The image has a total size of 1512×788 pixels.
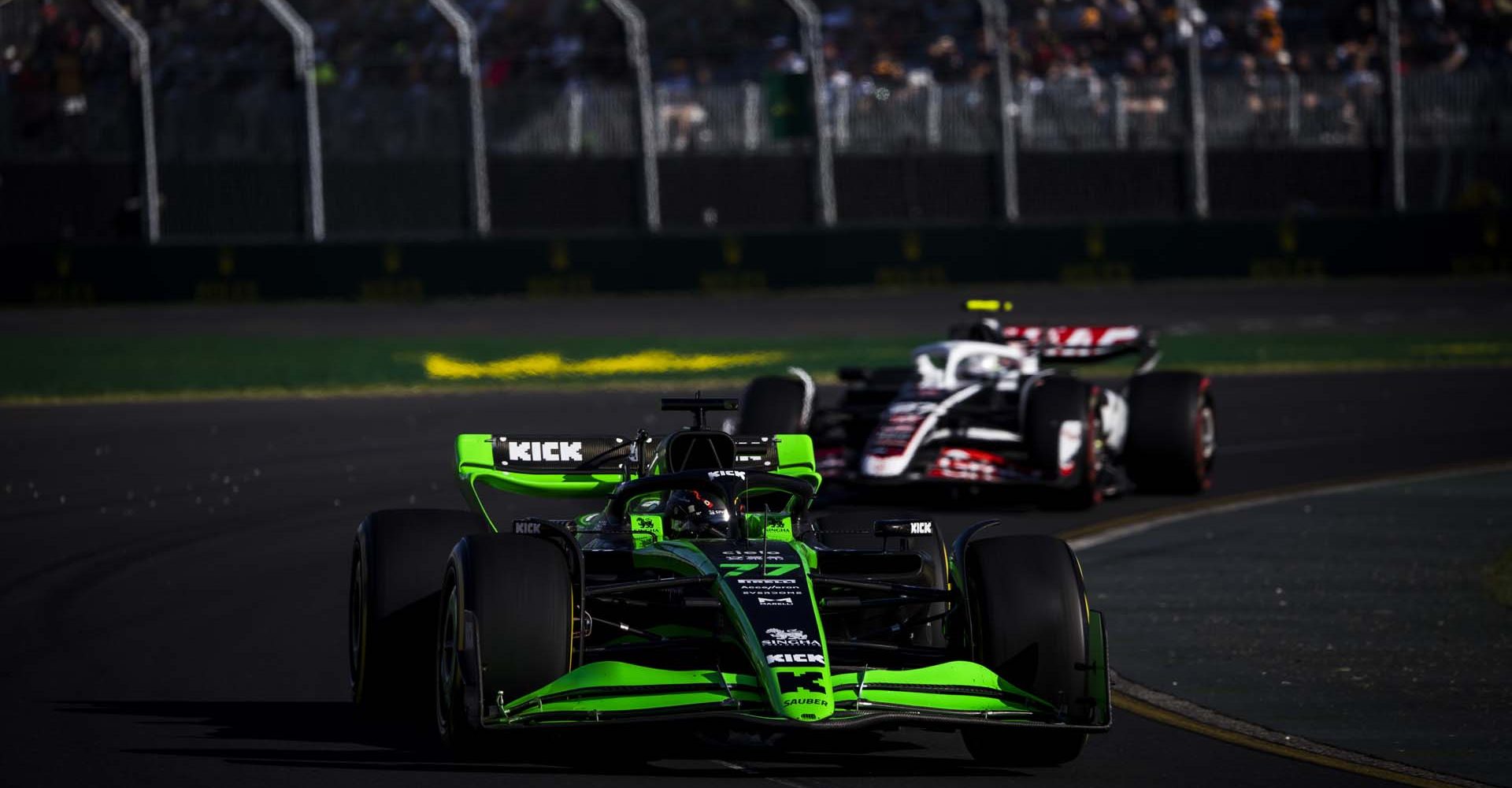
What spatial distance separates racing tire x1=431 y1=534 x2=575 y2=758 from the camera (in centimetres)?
740

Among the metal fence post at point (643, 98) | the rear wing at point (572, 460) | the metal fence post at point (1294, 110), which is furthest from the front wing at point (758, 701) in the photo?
the metal fence post at point (1294, 110)

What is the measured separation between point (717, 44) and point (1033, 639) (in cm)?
2512

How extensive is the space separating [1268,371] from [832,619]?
1607cm

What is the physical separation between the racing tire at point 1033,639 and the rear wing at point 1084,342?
8838 mm

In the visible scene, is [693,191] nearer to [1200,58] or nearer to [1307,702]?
[1200,58]

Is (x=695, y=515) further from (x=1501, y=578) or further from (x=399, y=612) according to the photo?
(x=1501, y=578)

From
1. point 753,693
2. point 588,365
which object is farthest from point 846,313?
point 753,693

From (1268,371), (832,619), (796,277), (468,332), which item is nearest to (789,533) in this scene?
(832,619)

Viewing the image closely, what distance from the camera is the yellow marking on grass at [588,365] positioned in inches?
945

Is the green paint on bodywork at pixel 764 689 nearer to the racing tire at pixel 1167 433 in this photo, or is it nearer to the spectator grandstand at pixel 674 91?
the racing tire at pixel 1167 433

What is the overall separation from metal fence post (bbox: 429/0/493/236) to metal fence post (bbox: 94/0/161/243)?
3.63 metres

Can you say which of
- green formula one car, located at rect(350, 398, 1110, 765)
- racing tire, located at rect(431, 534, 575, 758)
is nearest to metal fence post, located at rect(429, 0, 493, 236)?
green formula one car, located at rect(350, 398, 1110, 765)

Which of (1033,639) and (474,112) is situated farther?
(474,112)

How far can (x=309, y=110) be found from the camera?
30141 mm
